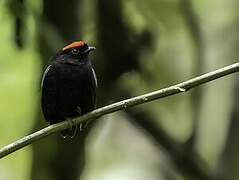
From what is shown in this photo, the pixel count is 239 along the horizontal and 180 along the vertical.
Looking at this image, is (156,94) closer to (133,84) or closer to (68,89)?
(68,89)

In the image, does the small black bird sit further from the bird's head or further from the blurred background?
the blurred background

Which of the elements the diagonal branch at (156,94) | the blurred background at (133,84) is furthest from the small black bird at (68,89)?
the diagonal branch at (156,94)

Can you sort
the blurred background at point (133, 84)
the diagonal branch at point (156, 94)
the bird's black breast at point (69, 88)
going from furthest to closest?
the blurred background at point (133, 84) → the bird's black breast at point (69, 88) → the diagonal branch at point (156, 94)

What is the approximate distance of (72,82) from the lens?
3.75 metres

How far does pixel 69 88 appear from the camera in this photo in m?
3.76

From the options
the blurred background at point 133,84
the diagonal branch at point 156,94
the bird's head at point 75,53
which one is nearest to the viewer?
the diagonal branch at point 156,94

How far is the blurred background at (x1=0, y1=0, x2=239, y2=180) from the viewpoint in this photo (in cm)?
450

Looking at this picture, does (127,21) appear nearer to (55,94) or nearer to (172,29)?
(172,29)

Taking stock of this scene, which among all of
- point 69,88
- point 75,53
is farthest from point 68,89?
point 75,53

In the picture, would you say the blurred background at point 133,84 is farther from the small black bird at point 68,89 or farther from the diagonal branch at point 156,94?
the diagonal branch at point 156,94

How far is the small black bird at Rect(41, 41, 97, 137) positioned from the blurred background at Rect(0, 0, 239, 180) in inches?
13.4

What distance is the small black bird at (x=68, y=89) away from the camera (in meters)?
3.74

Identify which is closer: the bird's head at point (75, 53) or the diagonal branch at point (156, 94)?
the diagonal branch at point (156, 94)

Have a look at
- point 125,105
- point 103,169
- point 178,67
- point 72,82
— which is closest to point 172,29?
point 178,67
